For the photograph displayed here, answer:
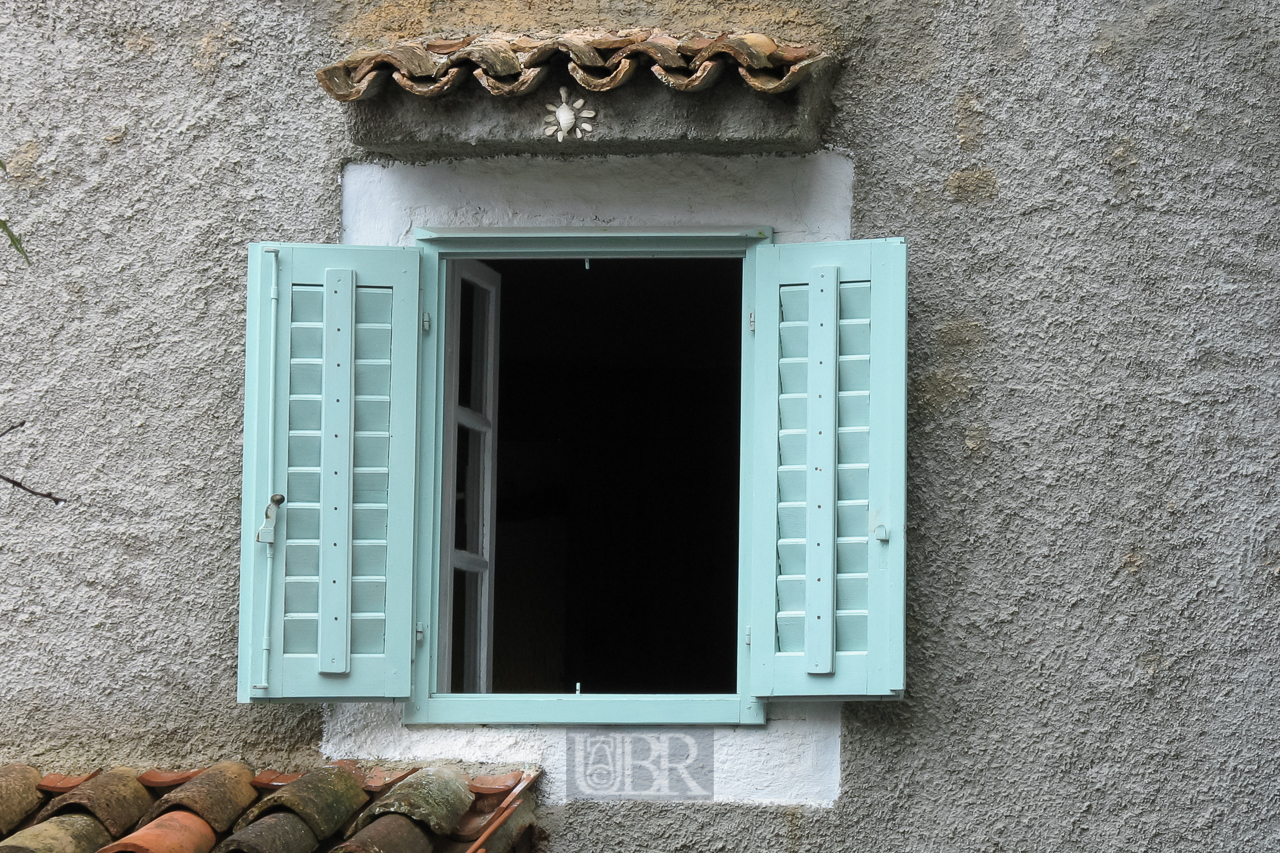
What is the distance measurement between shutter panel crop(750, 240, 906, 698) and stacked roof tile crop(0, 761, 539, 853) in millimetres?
806

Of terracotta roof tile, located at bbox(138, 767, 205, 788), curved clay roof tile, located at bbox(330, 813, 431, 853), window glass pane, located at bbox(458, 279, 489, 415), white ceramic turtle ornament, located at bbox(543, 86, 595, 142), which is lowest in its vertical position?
curved clay roof tile, located at bbox(330, 813, 431, 853)

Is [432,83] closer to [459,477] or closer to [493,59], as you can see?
[493,59]

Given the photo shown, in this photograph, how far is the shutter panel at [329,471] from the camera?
344 cm

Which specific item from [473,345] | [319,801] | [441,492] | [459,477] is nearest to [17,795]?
[319,801]

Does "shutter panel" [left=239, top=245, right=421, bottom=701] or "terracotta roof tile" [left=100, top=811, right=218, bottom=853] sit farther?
"shutter panel" [left=239, top=245, right=421, bottom=701]

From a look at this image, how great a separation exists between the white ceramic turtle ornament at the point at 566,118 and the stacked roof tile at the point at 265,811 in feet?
5.79

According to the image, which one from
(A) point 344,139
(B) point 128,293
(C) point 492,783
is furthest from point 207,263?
(C) point 492,783

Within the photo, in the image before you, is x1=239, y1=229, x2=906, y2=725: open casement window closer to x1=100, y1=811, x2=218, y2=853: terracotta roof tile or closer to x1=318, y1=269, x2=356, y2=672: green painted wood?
x1=318, y1=269, x2=356, y2=672: green painted wood

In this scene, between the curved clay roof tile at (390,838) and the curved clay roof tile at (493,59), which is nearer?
the curved clay roof tile at (390,838)

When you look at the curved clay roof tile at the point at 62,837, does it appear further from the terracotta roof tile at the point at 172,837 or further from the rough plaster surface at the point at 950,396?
the rough plaster surface at the point at 950,396

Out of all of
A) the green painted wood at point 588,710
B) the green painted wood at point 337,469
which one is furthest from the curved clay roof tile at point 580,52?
the green painted wood at point 588,710

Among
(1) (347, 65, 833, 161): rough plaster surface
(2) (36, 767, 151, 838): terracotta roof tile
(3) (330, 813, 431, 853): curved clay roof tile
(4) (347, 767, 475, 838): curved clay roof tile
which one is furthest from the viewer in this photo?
(1) (347, 65, 833, 161): rough plaster surface

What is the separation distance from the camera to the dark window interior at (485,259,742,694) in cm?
621

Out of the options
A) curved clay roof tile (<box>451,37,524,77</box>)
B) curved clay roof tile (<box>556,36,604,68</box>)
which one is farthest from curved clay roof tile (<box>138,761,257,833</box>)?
curved clay roof tile (<box>556,36,604,68</box>)
